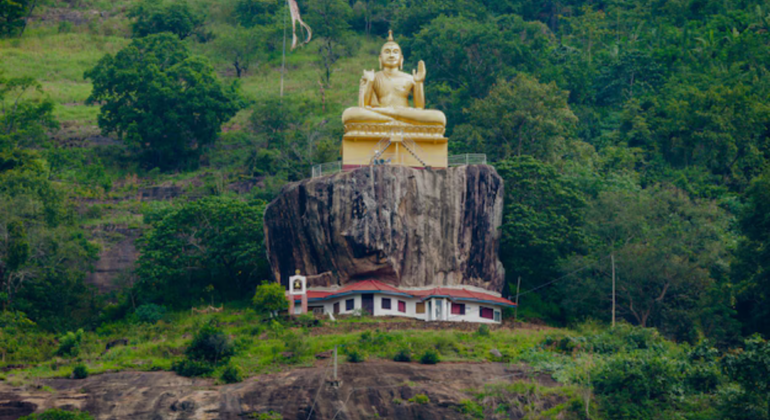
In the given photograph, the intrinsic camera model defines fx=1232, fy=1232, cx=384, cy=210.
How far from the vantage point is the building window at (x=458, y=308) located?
45844 millimetres

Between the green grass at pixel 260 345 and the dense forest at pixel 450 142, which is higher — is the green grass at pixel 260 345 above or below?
below

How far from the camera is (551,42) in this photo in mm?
74438

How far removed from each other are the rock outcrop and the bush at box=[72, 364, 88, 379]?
405 inches

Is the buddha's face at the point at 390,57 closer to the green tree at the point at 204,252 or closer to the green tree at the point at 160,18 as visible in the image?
the green tree at the point at 204,252

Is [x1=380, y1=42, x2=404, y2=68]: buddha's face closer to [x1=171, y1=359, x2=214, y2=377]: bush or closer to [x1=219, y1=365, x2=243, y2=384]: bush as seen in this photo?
[x1=171, y1=359, x2=214, y2=377]: bush

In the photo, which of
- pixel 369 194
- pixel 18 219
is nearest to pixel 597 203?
pixel 369 194

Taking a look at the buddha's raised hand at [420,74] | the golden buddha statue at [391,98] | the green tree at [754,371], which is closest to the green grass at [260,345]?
the green tree at [754,371]

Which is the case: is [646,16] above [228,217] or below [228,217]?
above

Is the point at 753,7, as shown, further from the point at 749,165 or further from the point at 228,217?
the point at 228,217

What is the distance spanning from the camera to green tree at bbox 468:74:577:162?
56.8 metres

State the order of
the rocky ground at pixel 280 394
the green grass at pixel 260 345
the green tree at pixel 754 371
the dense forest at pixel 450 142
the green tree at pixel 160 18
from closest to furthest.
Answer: the green tree at pixel 754 371 → the rocky ground at pixel 280 394 → the green grass at pixel 260 345 → the dense forest at pixel 450 142 → the green tree at pixel 160 18

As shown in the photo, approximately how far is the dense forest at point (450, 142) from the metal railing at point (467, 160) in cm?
171

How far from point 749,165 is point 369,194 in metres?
21.5

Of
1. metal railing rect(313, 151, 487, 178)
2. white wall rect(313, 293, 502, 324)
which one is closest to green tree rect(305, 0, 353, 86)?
metal railing rect(313, 151, 487, 178)
